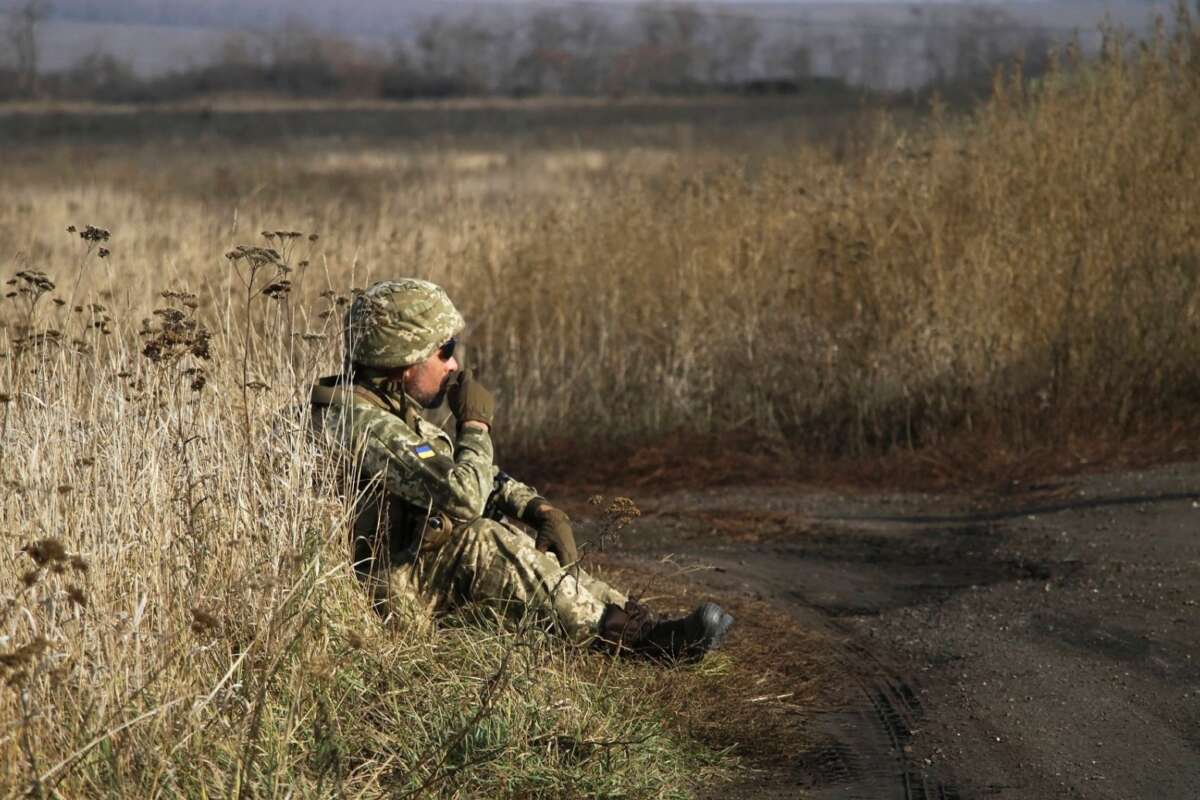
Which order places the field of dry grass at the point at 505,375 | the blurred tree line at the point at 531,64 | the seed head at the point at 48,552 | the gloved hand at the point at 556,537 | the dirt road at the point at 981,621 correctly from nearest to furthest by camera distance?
the seed head at the point at 48,552 < the field of dry grass at the point at 505,375 < the dirt road at the point at 981,621 < the gloved hand at the point at 556,537 < the blurred tree line at the point at 531,64

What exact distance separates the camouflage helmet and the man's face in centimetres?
9

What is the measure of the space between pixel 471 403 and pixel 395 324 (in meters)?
0.40

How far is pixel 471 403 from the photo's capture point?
5.93 meters

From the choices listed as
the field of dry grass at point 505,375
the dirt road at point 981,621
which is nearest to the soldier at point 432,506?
the field of dry grass at point 505,375

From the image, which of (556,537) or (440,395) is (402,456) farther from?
(556,537)

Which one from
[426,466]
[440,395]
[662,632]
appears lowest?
[662,632]

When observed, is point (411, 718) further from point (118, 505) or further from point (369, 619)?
point (118, 505)

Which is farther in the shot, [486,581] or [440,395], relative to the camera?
[440,395]

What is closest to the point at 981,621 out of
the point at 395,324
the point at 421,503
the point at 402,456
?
the point at 421,503

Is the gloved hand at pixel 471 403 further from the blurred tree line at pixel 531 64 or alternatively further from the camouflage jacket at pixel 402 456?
the blurred tree line at pixel 531 64

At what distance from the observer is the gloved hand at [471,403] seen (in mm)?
5934

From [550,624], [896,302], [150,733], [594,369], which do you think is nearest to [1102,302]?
[896,302]

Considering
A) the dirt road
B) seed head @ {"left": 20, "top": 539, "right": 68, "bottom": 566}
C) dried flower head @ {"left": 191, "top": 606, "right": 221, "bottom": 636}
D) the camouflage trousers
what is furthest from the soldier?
seed head @ {"left": 20, "top": 539, "right": 68, "bottom": 566}

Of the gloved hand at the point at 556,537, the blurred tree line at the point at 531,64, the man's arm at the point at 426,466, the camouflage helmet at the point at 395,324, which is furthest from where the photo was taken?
the blurred tree line at the point at 531,64
